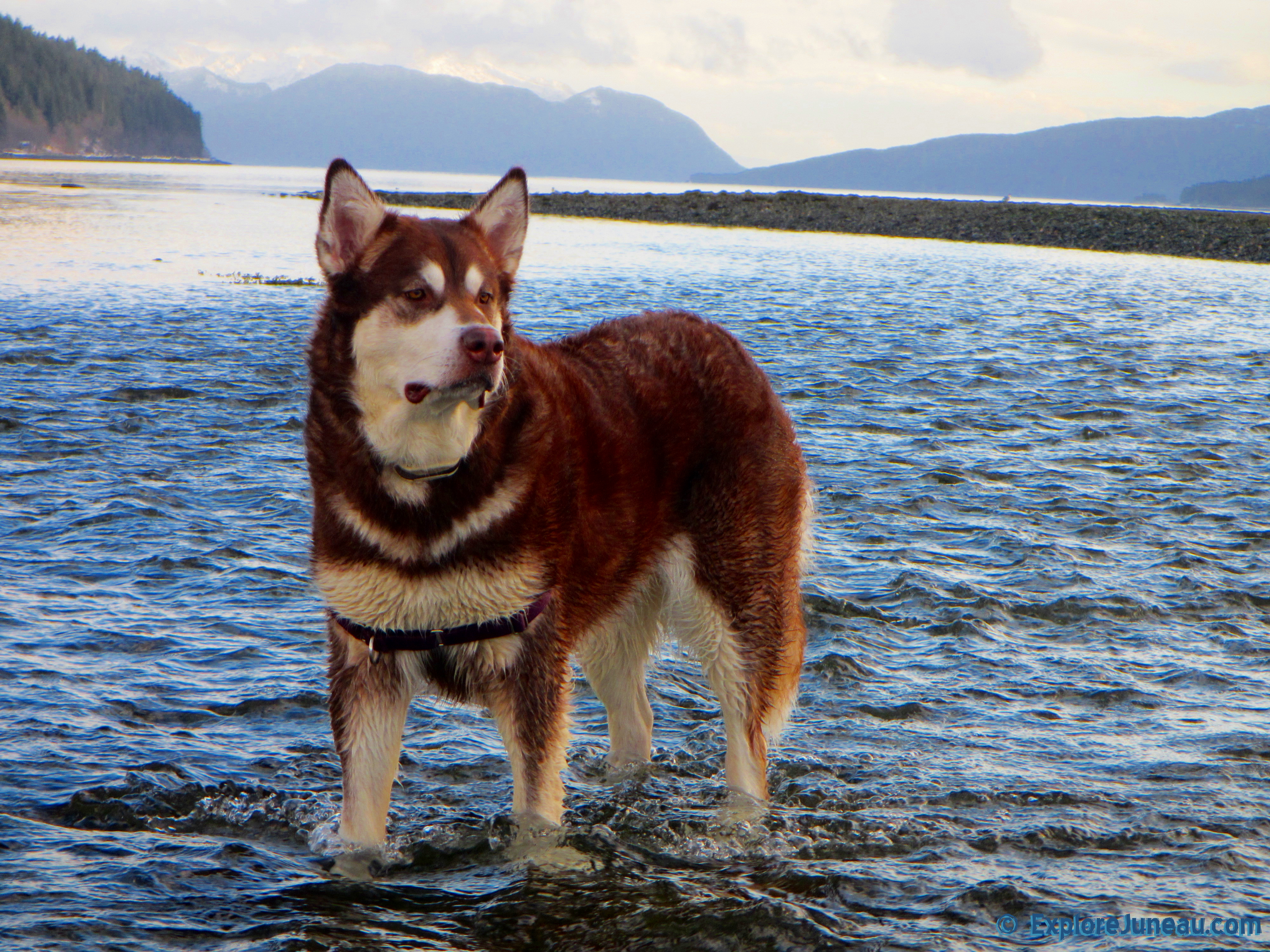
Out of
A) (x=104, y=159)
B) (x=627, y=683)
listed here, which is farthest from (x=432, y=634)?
(x=104, y=159)

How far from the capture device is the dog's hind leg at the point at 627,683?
5348 millimetres

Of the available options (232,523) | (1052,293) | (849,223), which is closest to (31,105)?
A: (849,223)

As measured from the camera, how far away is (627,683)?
550 centimetres

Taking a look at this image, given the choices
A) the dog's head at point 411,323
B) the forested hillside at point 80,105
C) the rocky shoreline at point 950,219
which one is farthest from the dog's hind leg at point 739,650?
the forested hillside at point 80,105

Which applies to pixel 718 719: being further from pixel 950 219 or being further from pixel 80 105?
pixel 80 105

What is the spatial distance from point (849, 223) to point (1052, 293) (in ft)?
94.2

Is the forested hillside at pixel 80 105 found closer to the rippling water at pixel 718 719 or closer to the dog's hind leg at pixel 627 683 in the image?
the rippling water at pixel 718 719

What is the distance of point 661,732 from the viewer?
605 cm

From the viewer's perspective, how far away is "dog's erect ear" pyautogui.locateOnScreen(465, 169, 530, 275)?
432 centimetres

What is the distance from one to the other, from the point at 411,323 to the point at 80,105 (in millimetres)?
174408

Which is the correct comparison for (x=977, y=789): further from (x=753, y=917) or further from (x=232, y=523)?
(x=232, y=523)

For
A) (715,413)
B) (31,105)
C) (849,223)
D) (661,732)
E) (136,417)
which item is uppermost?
(31,105)

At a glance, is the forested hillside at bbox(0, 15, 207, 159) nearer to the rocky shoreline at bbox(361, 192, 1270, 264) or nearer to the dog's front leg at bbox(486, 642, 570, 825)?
the rocky shoreline at bbox(361, 192, 1270, 264)

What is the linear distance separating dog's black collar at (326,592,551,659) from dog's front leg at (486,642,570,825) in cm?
12
